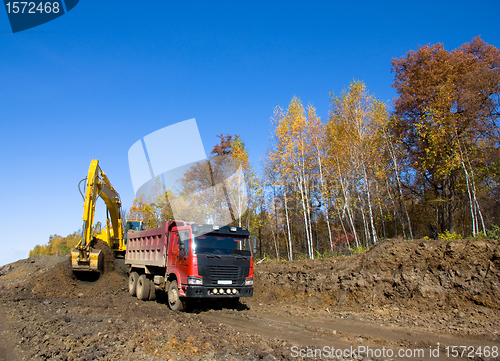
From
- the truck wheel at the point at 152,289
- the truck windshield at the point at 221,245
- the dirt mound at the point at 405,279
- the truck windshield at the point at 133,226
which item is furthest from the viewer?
the truck windshield at the point at 133,226

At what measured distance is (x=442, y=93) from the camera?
55.3 feet

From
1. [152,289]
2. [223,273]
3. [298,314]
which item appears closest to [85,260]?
[152,289]

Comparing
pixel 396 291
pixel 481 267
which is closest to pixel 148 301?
pixel 396 291

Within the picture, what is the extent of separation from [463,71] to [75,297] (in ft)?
76.9

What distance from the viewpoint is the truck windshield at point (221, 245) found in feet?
33.0

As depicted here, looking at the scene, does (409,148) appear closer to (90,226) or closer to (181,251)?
(181,251)

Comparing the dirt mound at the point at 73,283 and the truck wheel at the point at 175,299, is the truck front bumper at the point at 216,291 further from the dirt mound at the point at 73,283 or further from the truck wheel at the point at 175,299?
the dirt mound at the point at 73,283

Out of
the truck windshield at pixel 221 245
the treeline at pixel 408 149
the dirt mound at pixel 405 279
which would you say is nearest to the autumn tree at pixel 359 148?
the treeline at pixel 408 149

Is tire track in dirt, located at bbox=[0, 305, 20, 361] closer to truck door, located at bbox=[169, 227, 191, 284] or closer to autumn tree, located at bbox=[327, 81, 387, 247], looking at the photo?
truck door, located at bbox=[169, 227, 191, 284]

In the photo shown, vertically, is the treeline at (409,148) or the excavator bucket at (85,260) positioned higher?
the treeline at (409,148)

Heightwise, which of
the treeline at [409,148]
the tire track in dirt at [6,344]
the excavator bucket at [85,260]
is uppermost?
the treeline at [409,148]

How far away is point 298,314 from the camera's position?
10750mm

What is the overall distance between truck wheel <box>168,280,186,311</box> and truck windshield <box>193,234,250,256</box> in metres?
1.60

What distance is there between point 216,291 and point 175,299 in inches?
58.3
